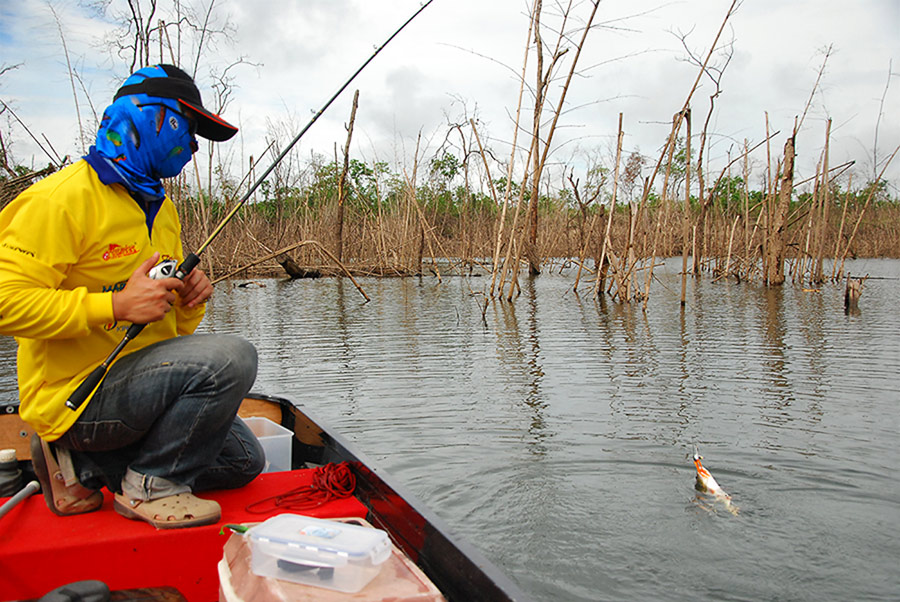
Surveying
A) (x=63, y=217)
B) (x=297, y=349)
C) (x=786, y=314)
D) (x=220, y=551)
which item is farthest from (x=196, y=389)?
(x=786, y=314)

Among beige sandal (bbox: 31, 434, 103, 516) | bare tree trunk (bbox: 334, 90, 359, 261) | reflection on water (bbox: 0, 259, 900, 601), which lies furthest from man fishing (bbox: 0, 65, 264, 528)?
bare tree trunk (bbox: 334, 90, 359, 261)

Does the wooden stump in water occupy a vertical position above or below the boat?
above

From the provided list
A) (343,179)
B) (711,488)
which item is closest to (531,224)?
(343,179)

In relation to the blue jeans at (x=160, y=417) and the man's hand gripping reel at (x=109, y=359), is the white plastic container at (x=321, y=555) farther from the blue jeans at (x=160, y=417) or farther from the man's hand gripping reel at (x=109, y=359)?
the man's hand gripping reel at (x=109, y=359)

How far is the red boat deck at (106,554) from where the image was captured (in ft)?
5.59

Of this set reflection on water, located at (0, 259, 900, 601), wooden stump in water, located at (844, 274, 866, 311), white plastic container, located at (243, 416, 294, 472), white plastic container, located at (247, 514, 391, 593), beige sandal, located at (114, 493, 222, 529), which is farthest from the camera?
wooden stump in water, located at (844, 274, 866, 311)

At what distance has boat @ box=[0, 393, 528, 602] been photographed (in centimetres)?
159

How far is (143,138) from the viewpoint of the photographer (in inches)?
79.2

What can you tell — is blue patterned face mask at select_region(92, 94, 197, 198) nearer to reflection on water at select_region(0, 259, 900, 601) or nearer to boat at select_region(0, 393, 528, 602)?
boat at select_region(0, 393, 528, 602)

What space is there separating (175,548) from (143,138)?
1.17 m

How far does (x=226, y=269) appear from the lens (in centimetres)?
1622

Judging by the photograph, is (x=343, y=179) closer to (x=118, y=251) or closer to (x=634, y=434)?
(x=634, y=434)

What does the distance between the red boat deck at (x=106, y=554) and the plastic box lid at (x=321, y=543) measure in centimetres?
39

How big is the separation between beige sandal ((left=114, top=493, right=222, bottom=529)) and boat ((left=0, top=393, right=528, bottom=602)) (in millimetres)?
24
